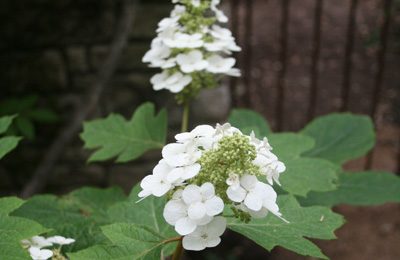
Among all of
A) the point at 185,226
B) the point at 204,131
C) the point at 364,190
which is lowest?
the point at 364,190

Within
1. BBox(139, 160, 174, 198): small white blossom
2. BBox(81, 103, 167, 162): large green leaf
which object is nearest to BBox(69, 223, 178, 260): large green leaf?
BBox(139, 160, 174, 198): small white blossom

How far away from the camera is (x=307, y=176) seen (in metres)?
1.46

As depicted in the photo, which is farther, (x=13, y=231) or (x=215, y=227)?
(x=13, y=231)

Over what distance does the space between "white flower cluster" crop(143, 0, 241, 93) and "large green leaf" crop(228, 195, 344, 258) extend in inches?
20.7

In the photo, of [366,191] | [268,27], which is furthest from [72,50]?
[268,27]

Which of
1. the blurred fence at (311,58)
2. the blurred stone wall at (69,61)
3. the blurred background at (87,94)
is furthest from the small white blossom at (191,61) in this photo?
the blurred fence at (311,58)

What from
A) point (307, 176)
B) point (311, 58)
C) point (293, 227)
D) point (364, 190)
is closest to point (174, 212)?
point (293, 227)

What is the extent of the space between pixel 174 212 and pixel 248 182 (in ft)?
0.46

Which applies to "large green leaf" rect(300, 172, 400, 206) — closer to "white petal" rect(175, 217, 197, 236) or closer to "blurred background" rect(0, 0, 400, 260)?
"white petal" rect(175, 217, 197, 236)

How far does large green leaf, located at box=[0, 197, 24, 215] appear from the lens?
1126 mm

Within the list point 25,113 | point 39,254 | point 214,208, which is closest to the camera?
point 214,208

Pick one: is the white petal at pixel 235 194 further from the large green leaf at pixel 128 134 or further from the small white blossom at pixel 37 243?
the large green leaf at pixel 128 134

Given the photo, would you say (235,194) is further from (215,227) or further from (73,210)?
(73,210)

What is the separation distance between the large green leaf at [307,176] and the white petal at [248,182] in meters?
0.46
